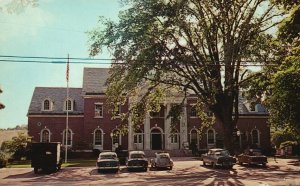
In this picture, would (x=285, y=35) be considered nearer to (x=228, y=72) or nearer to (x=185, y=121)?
(x=228, y=72)

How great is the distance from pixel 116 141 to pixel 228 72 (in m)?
23.0

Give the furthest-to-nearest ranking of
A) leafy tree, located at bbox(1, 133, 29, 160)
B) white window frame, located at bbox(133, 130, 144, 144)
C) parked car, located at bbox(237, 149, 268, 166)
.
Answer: white window frame, located at bbox(133, 130, 144, 144) → leafy tree, located at bbox(1, 133, 29, 160) → parked car, located at bbox(237, 149, 268, 166)

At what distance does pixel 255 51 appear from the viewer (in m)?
34.1

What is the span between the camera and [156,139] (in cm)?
5384

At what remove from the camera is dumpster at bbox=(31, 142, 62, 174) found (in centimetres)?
3028

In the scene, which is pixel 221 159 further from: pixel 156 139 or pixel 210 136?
pixel 210 136

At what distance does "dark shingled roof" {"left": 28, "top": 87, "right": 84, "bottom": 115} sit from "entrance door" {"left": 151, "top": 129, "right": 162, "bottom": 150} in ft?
34.6

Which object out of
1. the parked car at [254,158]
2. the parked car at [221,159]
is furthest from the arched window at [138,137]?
the parked car at [254,158]

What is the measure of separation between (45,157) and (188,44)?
1674 cm

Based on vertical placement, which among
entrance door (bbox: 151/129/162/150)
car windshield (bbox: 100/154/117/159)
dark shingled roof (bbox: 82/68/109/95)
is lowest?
car windshield (bbox: 100/154/117/159)

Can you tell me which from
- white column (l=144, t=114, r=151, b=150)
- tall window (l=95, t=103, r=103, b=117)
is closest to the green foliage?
white column (l=144, t=114, r=151, b=150)

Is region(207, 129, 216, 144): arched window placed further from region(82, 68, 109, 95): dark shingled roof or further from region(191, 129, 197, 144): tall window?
region(82, 68, 109, 95): dark shingled roof

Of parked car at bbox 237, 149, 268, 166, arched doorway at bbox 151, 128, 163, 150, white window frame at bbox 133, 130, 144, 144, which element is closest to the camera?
parked car at bbox 237, 149, 268, 166

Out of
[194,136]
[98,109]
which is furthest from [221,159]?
[98,109]
